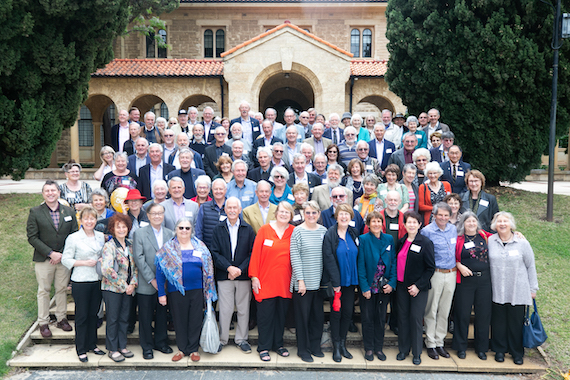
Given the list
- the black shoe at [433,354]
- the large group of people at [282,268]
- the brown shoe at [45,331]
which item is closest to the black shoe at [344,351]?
the large group of people at [282,268]

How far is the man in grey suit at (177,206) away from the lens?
572 cm

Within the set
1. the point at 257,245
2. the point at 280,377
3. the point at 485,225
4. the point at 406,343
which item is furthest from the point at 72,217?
the point at 485,225

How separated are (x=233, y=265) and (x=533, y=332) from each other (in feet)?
12.7

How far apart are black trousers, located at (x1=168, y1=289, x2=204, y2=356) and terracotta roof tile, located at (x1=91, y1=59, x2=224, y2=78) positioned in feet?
44.1

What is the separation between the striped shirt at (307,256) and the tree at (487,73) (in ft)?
23.2

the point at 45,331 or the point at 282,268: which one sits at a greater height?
the point at 282,268

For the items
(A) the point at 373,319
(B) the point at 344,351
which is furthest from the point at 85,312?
(A) the point at 373,319

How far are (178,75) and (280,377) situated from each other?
586 inches

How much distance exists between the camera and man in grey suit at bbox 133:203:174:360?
207 inches

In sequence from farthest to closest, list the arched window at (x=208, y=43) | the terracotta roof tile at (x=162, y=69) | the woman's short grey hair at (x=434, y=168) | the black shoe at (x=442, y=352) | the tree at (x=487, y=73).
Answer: the arched window at (x=208, y=43)
the terracotta roof tile at (x=162, y=69)
the tree at (x=487, y=73)
the woman's short grey hair at (x=434, y=168)
the black shoe at (x=442, y=352)

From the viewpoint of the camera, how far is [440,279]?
5473 millimetres

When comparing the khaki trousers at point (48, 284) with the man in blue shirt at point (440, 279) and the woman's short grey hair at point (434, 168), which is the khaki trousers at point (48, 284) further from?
the woman's short grey hair at point (434, 168)

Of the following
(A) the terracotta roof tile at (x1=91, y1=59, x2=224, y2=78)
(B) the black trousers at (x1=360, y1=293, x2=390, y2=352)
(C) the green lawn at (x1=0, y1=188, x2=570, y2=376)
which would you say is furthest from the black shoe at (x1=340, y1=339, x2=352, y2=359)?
(A) the terracotta roof tile at (x1=91, y1=59, x2=224, y2=78)

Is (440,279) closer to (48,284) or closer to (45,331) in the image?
(48,284)
